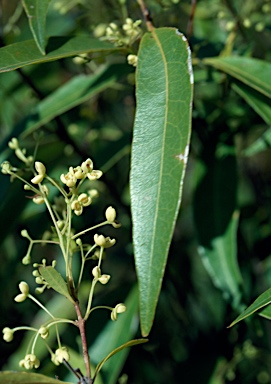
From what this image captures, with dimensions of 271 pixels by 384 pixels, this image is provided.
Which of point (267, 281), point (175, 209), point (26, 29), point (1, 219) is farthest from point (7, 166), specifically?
point (267, 281)

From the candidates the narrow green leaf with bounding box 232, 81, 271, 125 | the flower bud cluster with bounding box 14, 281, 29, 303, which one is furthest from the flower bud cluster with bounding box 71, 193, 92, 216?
the narrow green leaf with bounding box 232, 81, 271, 125

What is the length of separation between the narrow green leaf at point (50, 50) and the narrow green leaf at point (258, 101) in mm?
306

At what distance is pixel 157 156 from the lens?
3.51 ft

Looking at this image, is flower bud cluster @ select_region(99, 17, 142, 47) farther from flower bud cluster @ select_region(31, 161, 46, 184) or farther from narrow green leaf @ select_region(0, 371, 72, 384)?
narrow green leaf @ select_region(0, 371, 72, 384)

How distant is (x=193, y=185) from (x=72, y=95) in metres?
0.37

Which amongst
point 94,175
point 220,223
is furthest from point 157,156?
point 220,223

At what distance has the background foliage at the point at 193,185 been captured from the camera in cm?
152

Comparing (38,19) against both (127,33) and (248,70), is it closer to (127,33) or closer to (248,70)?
(127,33)

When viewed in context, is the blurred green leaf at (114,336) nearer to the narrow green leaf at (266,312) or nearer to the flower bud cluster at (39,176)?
the narrow green leaf at (266,312)

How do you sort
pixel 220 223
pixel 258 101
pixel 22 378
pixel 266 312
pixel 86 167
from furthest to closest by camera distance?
pixel 220 223
pixel 258 101
pixel 266 312
pixel 86 167
pixel 22 378

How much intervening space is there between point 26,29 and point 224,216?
857 mm

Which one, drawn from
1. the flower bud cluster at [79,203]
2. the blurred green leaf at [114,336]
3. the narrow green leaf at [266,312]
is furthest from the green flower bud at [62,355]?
the blurred green leaf at [114,336]

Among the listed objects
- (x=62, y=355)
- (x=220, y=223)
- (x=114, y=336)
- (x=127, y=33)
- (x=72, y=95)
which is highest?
(x=127, y=33)

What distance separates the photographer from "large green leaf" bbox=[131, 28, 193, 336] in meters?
1.00
